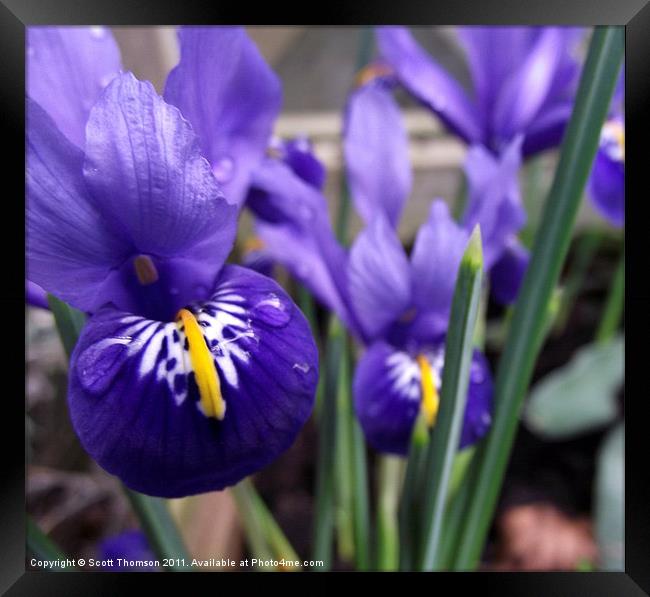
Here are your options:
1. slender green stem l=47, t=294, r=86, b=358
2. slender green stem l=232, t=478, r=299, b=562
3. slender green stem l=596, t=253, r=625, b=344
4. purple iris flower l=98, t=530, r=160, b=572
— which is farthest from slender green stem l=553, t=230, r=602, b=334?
slender green stem l=47, t=294, r=86, b=358

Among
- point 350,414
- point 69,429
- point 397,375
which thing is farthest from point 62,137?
point 69,429

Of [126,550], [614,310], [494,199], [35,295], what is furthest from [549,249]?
[614,310]

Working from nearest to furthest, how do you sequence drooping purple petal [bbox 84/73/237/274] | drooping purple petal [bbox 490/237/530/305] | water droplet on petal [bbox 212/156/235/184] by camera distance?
drooping purple petal [bbox 84/73/237/274] < water droplet on petal [bbox 212/156/235/184] < drooping purple petal [bbox 490/237/530/305]

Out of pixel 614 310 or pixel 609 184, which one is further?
pixel 614 310

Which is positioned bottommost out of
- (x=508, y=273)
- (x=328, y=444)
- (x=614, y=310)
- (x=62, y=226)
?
(x=614, y=310)

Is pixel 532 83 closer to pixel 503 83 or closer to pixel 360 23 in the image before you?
pixel 503 83

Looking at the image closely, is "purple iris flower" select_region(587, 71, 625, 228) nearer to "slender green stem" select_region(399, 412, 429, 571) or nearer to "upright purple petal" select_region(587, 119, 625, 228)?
"upright purple petal" select_region(587, 119, 625, 228)

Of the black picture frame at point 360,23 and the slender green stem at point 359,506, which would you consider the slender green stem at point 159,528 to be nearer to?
the black picture frame at point 360,23
